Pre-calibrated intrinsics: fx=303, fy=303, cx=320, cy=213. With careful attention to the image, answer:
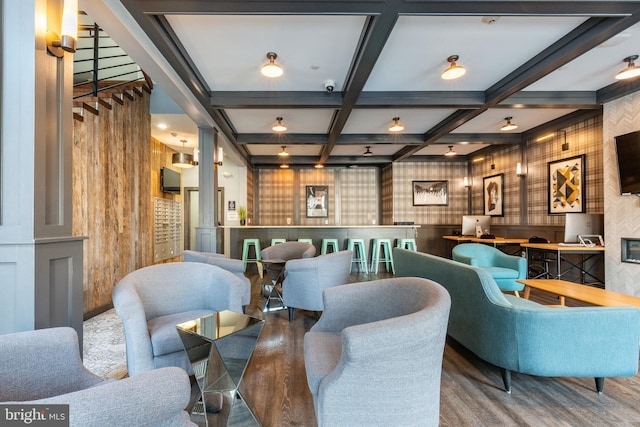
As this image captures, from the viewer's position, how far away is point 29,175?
64.2 inches

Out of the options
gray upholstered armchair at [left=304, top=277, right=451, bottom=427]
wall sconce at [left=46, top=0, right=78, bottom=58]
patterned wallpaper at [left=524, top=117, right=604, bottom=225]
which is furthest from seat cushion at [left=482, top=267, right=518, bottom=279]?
wall sconce at [left=46, top=0, right=78, bottom=58]

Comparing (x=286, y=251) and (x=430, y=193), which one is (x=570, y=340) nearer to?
(x=286, y=251)

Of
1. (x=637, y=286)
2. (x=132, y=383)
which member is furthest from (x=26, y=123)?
(x=637, y=286)

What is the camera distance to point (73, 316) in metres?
1.87

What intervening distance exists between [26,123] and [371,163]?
8006 mm

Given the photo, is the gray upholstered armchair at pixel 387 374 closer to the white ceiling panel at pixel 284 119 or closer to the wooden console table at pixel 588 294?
the wooden console table at pixel 588 294

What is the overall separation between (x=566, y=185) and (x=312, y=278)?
17.2 ft

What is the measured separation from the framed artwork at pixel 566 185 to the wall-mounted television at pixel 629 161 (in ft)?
3.22

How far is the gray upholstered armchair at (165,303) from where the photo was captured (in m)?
1.93

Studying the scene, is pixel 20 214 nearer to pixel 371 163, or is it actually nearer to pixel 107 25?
pixel 107 25

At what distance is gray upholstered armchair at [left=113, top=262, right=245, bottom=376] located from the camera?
75.9 inches

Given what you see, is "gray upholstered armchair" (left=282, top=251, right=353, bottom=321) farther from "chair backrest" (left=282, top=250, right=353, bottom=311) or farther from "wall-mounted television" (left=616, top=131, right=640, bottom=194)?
"wall-mounted television" (left=616, top=131, right=640, bottom=194)

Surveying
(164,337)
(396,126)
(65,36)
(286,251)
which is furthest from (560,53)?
(164,337)

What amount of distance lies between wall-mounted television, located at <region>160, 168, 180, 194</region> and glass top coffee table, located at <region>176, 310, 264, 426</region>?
21.0ft
